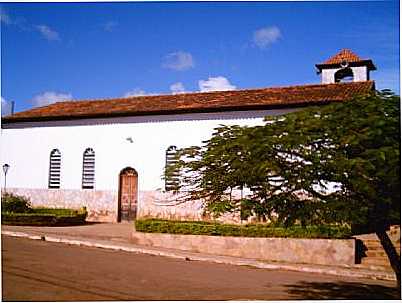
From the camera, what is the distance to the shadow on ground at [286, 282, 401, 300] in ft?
20.2

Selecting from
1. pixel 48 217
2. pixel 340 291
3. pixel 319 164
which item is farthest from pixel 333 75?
pixel 319 164

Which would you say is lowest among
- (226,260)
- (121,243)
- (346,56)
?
(226,260)

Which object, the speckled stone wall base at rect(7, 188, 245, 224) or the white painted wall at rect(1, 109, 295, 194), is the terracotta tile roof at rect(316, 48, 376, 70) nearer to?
the white painted wall at rect(1, 109, 295, 194)

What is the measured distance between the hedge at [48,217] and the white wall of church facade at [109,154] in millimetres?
156

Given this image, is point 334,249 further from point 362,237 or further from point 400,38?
point 400,38

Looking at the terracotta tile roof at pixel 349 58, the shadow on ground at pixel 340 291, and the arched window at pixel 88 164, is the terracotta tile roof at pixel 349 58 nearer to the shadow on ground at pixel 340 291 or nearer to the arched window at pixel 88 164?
the shadow on ground at pixel 340 291

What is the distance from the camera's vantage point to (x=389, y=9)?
6328 millimetres

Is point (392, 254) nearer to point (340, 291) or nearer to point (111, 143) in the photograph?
Answer: point (340, 291)

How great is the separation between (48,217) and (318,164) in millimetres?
6935

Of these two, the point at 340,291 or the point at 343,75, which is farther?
the point at 343,75

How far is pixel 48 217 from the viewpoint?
1012cm

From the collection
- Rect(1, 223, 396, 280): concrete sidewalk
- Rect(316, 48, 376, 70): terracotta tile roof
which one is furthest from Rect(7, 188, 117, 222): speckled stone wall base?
Rect(316, 48, 376, 70): terracotta tile roof

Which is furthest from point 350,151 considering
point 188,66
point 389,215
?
point 188,66

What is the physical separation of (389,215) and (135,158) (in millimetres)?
6897
